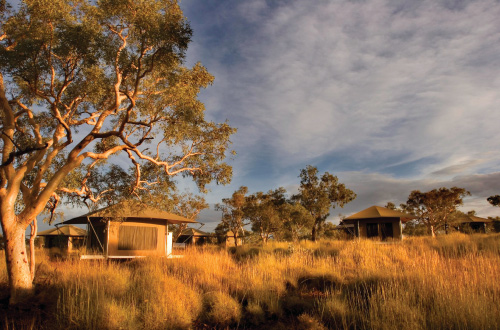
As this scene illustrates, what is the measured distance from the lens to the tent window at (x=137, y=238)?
21594 millimetres

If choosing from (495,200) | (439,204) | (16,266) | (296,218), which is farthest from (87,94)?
(495,200)

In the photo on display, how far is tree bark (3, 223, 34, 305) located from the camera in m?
8.27

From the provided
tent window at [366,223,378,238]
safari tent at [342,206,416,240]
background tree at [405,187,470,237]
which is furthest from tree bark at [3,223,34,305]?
background tree at [405,187,470,237]

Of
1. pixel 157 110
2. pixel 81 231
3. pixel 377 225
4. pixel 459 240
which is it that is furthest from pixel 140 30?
pixel 81 231

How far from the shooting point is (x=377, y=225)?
31297 mm

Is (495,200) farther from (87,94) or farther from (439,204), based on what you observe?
(87,94)

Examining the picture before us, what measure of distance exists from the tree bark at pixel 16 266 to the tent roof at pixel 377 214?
90.5ft

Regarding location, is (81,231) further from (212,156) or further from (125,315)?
(125,315)

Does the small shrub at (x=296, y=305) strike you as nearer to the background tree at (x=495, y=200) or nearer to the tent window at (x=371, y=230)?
the tent window at (x=371, y=230)

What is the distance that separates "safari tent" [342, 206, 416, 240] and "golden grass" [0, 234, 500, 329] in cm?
1887

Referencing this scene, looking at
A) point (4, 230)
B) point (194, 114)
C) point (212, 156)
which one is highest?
point (194, 114)

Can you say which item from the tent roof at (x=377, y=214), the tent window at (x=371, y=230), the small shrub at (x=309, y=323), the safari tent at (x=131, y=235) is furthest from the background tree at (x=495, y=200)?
the small shrub at (x=309, y=323)

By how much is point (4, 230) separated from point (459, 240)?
17.3 meters

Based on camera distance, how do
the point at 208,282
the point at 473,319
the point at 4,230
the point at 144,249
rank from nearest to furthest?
the point at 473,319 < the point at 4,230 < the point at 208,282 < the point at 144,249
